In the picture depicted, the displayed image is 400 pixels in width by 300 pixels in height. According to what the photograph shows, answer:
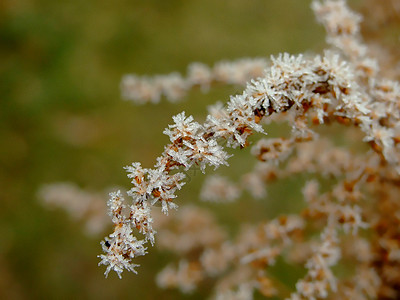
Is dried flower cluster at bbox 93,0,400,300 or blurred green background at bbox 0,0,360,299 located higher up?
blurred green background at bbox 0,0,360,299

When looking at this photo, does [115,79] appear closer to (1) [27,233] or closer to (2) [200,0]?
(2) [200,0]

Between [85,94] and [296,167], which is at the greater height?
[85,94]

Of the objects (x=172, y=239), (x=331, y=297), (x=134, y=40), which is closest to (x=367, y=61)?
(x=331, y=297)

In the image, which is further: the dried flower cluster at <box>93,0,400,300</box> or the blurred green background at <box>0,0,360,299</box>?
the blurred green background at <box>0,0,360,299</box>

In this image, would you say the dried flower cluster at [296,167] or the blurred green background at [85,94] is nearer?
the dried flower cluster at [296,167]

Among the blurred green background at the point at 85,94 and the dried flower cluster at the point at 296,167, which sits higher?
the blurred green background at the point at 85,94
